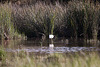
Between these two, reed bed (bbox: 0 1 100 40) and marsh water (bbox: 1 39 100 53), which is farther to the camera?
reed bed (bbox: 0 1 100 40)

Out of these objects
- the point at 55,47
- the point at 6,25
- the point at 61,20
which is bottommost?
the point at 55,47

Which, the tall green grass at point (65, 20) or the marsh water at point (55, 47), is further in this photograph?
the tall green grass at point (65, 20)

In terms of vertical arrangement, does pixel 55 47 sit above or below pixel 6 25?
below

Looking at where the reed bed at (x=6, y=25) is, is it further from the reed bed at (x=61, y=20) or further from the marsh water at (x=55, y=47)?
the marsh water at (x=55, y=47)

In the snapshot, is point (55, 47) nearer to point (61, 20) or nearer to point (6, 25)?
point (6, 25)

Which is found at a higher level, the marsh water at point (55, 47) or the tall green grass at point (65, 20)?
the tall green grass at point (65, 20)

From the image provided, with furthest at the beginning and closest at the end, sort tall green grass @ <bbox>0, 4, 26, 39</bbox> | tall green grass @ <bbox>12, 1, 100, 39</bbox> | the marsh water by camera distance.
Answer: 1. tall green grass @ <bbox>0, 4, 26, 39</bbox>
2. tall green grass @ <bbox>12, 1, 100, 39</bbox>
3. the marsh water

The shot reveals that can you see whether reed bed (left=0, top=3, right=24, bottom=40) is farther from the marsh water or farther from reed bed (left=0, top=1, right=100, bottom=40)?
the marsh water

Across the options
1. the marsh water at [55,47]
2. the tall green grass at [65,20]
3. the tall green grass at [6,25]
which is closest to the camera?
the marsh water at [55,47]

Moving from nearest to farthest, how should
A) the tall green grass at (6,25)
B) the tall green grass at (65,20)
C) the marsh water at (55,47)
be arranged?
the marsh water at (55,47)
the tall green grass at (65,20)
the tall green grass at (6,25)


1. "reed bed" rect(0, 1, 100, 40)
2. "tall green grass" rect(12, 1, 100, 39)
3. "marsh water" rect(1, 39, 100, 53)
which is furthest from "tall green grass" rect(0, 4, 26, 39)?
"marsh water" rect(1, 39, 100, 53)

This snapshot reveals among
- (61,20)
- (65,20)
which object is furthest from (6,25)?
(65,20)

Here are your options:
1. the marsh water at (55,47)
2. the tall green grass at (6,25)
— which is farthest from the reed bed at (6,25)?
the marsh water at (55,47)

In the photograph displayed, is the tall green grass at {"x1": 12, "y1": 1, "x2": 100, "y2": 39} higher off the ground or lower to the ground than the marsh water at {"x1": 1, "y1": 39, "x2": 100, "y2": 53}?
higher
